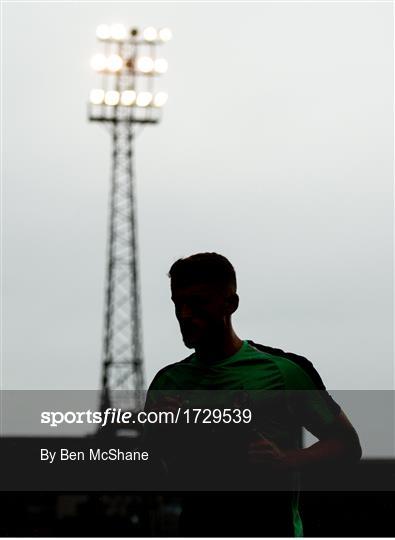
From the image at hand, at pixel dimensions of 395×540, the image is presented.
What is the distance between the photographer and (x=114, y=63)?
80.0ft

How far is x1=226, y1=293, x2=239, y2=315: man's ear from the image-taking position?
295 centimetres

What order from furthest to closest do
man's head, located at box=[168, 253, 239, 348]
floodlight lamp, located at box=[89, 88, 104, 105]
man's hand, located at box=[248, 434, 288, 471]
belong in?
floodlight lamp, located at box=[89, 88, 104, 105] → man's head, located at box=[168, 253, 239, 348] → man's hand, located at box=[248, 434, 288, 471]

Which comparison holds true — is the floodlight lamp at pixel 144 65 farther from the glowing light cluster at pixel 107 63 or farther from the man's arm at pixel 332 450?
the man's arm at pixel 332 450

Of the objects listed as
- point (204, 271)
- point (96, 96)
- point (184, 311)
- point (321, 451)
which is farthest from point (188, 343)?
point (96, 96)

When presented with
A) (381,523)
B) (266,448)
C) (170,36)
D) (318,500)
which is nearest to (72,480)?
(381,523)

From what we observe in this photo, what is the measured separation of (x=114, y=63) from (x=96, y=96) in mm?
974

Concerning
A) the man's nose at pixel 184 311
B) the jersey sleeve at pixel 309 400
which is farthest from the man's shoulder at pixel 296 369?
the man's nose at pixel 184 311

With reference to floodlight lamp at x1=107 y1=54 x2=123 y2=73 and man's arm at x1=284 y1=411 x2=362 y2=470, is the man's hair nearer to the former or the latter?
man's arm at x1=284 y1=411 x2=362 y2=470

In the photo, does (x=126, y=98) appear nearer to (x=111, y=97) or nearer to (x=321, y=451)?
(x=111, y=97)

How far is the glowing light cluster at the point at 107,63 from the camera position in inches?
946

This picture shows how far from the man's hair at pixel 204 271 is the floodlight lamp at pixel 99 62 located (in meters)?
21.6

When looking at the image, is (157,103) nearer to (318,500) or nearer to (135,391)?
(135,391)

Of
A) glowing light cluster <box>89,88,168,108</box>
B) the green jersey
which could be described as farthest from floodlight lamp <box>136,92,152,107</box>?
the green jersey

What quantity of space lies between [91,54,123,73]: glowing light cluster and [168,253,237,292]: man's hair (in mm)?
21584
